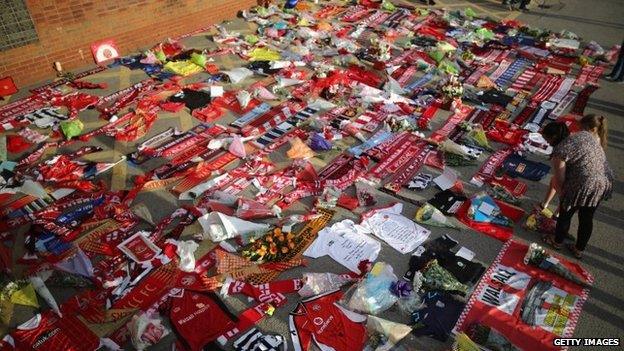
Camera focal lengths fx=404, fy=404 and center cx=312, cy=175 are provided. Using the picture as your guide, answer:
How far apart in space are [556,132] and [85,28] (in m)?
8.88

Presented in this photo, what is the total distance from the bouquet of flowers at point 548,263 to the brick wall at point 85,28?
29.8 feet

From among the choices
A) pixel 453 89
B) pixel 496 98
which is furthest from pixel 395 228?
pixel 496 98

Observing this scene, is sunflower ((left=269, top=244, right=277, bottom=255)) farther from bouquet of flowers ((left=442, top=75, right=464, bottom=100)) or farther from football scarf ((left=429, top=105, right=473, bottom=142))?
bouquet of flowers ((left=442, top=75, right=464, bottom=100))

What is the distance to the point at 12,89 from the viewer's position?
308 inches

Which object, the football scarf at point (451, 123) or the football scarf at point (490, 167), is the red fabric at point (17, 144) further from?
the football scarf at point (490, 167)

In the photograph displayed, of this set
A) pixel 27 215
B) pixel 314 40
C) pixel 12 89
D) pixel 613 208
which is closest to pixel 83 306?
pixel 27 215

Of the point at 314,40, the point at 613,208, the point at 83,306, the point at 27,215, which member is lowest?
the point at 613,208

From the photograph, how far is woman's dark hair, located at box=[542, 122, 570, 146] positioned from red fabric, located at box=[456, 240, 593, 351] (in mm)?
1317

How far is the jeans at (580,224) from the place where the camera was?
4418mm

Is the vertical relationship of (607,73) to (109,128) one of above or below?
below

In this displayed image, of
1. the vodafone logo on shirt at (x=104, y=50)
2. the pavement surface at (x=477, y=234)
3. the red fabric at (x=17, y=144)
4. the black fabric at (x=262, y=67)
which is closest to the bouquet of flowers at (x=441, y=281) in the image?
the pavement surface at (x=477, y=234)

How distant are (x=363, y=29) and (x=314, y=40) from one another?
65.4 inches

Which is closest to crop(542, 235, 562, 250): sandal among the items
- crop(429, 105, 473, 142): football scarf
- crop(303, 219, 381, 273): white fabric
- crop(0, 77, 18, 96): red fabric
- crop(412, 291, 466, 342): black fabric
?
crop(412, 291, 466, 342): black fabric

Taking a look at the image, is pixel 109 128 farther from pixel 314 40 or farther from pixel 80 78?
pixel 314 40
